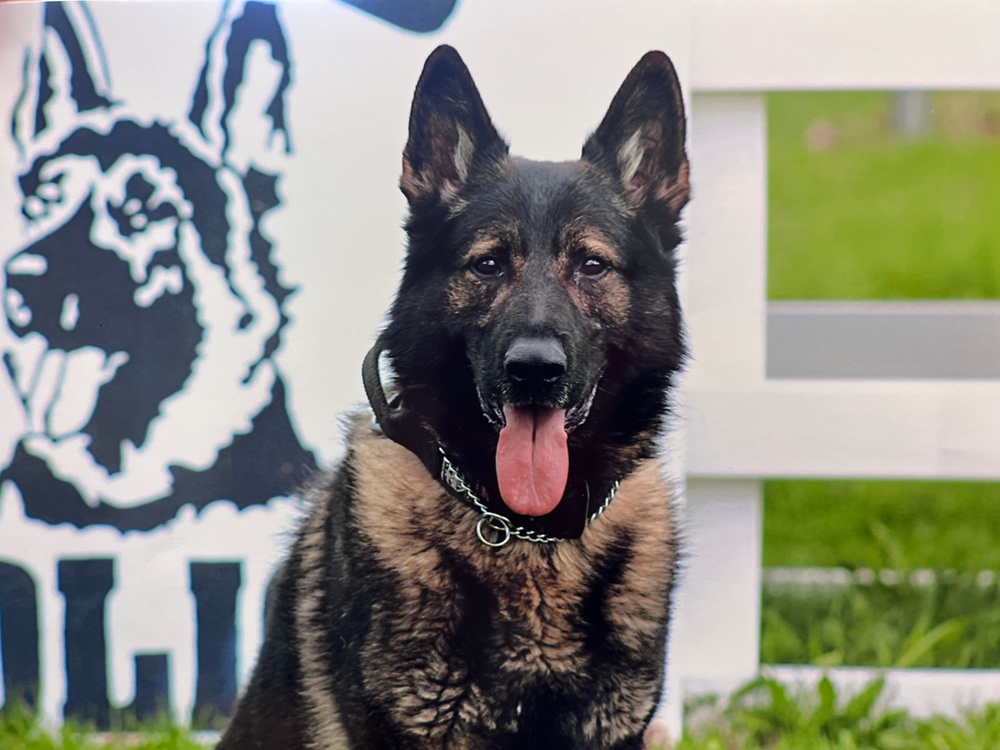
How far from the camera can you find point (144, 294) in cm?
260

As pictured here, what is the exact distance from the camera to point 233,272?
2.60 meters

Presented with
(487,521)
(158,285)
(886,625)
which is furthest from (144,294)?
(886,625)

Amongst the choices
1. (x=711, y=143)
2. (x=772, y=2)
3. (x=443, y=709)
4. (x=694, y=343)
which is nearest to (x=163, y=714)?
(x=443, y=709)

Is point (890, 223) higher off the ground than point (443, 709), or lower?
higher

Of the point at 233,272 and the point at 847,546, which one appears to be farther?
the point at 847,546

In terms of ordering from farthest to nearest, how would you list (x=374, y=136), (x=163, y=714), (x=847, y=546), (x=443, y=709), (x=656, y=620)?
(x=847, y=546) < (x=163, y=714) < (x=374, y=136) < (x=656, y=620) < (x=443, y=709)

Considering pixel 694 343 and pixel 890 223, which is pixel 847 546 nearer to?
pixel 694 343

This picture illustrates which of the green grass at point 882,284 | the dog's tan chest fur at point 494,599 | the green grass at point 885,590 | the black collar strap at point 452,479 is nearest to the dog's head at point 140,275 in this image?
the black collar strap at point 452,479

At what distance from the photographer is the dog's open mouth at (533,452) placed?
2.14 m

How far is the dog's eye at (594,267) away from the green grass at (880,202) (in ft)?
15.2

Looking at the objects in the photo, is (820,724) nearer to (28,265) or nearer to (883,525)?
(883,525)

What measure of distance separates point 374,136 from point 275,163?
11.0 inches

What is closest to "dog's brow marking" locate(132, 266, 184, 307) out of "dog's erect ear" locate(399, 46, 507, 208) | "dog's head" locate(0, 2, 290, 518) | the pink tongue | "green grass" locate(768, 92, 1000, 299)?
A: "dog's head" locate(0, 2, 290, 518)

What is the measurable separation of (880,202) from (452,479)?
24.9ft
